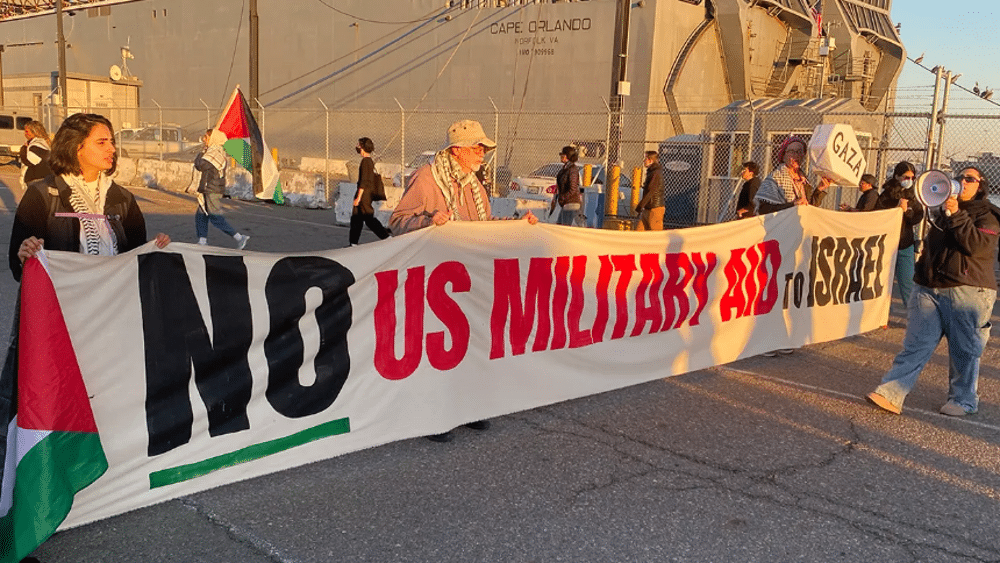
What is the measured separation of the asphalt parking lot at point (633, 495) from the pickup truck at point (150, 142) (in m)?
27.3

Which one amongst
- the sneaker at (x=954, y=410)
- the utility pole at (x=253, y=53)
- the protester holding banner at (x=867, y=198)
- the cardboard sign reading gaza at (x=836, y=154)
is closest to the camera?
the sneaker at (x=954, y=410)

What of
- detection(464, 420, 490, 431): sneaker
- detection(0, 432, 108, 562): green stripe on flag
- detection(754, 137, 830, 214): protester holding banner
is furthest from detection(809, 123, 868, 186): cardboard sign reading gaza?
detection(0, 432, 108, 562): green stripe on flag

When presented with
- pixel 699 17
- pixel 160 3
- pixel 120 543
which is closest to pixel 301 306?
pixel 120 543

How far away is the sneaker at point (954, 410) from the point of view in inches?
226

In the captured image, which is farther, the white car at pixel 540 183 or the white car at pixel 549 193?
the white car at pixel 540 183

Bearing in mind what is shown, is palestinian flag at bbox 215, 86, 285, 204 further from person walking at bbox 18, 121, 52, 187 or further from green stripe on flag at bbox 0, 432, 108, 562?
green stripe on flag at bbox 0, 432, 108, 562

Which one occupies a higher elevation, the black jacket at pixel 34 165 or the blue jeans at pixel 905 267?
the black jacket at pixel 34 165

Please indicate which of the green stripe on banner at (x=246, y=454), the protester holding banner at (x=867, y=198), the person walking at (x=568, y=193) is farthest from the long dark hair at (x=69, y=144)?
the person walking at (x=568, y=193)

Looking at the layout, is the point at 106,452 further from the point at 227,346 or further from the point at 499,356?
the point at 499,356

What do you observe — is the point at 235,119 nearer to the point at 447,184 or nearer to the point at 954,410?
the point at 447,184

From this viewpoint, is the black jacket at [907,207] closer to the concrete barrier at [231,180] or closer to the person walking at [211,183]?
the person walking at [211,183]

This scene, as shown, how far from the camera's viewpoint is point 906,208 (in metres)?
8.77

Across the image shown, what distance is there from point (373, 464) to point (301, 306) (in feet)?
3.10

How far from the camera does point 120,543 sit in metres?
3.49
